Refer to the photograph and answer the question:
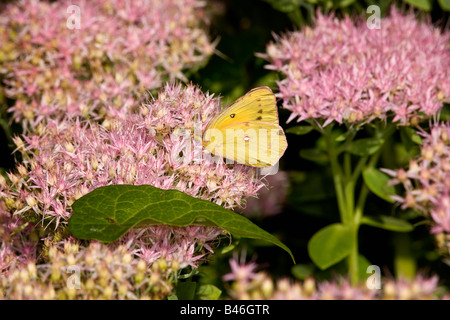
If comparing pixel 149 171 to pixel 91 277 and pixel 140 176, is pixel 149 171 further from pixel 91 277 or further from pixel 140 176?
pixel 91 277

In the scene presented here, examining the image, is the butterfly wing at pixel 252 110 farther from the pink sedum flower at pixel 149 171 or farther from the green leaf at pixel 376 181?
the green leaf at pixel 376 181

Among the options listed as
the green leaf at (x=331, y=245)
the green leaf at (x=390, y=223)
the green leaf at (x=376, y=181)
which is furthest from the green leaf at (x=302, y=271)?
the green leaf at (x=376, y=181)

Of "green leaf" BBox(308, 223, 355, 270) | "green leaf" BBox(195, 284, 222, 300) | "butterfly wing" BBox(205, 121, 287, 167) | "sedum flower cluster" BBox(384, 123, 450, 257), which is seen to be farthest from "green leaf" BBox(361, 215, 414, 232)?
"green leaf" BBox(195, 284, 222, 300)

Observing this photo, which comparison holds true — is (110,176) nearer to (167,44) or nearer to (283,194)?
(167,44)

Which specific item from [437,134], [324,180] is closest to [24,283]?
[437,134]

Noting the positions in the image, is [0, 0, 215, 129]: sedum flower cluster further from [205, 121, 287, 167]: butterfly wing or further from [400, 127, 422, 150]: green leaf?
[400, 127, 422, 150]: green leaf

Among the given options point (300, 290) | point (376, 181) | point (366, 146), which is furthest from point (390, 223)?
point (300, 290)
